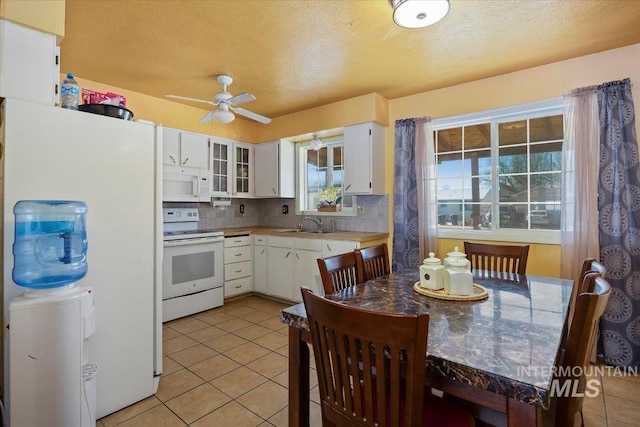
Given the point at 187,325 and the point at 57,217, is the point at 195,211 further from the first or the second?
the point at 57,217

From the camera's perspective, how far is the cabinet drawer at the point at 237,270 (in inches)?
153

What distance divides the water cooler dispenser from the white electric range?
1695mm

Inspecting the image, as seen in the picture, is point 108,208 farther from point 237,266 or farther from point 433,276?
point 237,266

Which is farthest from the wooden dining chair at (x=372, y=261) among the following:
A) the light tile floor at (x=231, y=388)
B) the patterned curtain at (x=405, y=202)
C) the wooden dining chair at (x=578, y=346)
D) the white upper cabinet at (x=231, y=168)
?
the white upper cabinet at (x=231, y=168)

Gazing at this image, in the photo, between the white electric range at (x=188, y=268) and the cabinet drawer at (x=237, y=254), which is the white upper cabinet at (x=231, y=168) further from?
the cabinet drawer at (x=237, y=254)

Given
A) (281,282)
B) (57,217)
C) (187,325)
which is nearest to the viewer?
(57,217)

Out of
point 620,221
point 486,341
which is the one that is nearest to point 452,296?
point 486,341

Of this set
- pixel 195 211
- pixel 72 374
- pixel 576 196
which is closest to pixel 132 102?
pixel 195 211

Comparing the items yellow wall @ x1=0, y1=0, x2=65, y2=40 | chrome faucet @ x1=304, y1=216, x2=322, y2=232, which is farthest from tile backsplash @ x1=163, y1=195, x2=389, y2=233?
yellow wall @ x1=0, y1=0, x2=65, y2=40

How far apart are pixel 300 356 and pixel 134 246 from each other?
128 centimetres

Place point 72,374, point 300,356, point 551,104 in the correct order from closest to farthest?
point 300,356, point 72,374, point 551,104

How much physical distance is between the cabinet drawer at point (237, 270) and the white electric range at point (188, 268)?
3.6 inches

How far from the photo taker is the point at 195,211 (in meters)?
4.04

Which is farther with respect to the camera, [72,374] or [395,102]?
[395,102]
